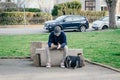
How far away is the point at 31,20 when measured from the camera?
173 feet

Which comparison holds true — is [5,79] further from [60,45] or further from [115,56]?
[115,56]

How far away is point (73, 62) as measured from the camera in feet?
45.4

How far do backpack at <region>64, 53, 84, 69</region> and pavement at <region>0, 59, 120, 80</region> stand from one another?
0.73ft

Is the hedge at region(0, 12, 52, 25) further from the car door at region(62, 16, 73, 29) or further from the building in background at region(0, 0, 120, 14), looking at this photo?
the car door at region(62, 16, 73, 29)

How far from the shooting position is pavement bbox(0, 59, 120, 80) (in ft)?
39.1

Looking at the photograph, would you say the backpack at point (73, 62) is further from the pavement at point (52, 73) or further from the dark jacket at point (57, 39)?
the dark jacket at point (57, 39)

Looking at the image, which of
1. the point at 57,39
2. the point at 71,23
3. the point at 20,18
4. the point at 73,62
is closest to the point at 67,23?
the point at 71,23

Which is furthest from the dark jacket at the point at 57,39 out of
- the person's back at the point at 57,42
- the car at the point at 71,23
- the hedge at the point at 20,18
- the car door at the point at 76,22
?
the hedge at the point at 20,18

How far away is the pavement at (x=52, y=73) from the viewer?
39.1 ft

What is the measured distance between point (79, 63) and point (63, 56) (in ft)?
2.04

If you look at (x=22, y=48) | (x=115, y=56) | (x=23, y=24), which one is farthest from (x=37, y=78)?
(x=23, y=24)

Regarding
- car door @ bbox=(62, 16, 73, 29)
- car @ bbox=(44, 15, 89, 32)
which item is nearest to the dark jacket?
car @ bbox=(44, 15, 89, 32)

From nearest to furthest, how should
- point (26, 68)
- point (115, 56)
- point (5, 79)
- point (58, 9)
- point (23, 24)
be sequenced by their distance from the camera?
point (5, 79) < point (26, 68) < point (115, 56) < point (23, 24) < point (58, 9)

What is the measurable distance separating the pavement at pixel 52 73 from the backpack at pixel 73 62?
0.73ft
